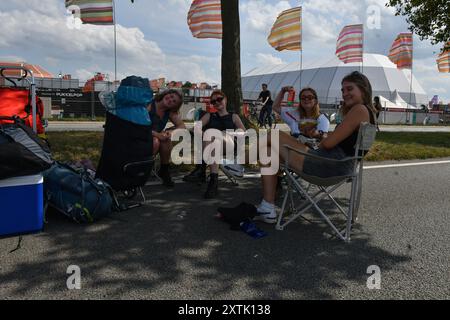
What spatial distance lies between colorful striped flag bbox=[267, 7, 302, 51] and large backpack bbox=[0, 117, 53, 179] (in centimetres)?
1750

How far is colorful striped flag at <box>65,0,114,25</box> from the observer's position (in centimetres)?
1480

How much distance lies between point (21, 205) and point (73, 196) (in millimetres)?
539

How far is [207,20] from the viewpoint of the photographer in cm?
1630

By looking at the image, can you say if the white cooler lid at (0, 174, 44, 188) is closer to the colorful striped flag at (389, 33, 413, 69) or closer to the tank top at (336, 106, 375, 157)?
the tank top at (336, 106, 375, 157)

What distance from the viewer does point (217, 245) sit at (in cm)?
335

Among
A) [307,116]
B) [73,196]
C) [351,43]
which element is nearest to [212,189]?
[307,116]

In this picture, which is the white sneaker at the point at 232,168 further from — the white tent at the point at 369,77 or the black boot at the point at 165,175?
the white tent at the point at 369,77

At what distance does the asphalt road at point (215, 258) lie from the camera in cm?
254

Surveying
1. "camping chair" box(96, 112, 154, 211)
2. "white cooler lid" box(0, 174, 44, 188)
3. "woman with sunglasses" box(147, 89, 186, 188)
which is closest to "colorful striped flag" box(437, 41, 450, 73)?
"woman with sunglasses" box(147, 89, 186, 188)

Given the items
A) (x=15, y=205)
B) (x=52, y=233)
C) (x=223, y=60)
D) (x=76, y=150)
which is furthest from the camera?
(x=223, y=60)

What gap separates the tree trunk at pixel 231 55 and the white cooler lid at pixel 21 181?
245 inches
